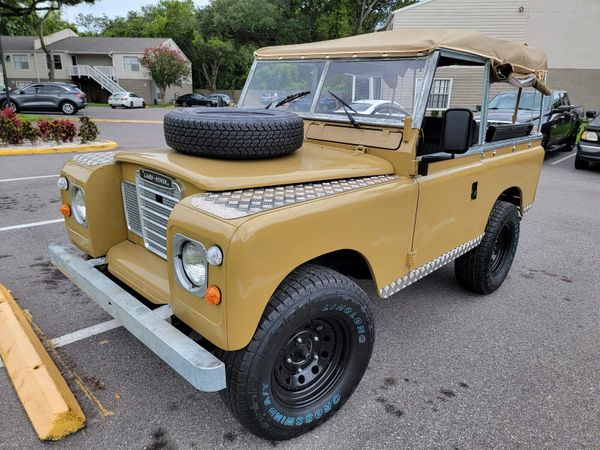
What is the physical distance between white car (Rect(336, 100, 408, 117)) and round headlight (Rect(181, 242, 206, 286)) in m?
1.69

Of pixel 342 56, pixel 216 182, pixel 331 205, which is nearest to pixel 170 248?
pixel 216 182

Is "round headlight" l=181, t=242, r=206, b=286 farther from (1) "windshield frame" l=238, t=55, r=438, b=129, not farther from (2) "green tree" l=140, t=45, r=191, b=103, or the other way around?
(2) "green tree" l=140, t=45, r=191, b=103

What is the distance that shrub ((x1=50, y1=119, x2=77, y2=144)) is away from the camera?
11.9 metres

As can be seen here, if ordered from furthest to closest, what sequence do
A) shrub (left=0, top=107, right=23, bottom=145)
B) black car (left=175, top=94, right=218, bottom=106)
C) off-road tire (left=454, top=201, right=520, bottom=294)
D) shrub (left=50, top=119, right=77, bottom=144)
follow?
black car (left=175, top=94, right=218, bottom=106)
shrub (left=50, top=119, right=77, bottom=144)
shrub (left=0, top=107, right=23, bottom=145)
off-road tire (left=454, top=201, right=520, bottom=294)

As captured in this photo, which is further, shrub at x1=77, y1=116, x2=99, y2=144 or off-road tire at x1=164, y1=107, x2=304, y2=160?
shrub at x1=77, y1=116, x2=99, y2=144

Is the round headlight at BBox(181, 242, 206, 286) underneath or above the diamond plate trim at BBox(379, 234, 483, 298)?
above

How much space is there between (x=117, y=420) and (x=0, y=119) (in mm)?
11590

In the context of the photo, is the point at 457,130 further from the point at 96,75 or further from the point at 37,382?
the point at 96,75

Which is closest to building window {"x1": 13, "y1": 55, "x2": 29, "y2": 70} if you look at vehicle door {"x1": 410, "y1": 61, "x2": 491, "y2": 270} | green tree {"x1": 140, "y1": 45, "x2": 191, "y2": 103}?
green tree {"x1": 140, "y1": 45, "x2": 191, "y2": 103}

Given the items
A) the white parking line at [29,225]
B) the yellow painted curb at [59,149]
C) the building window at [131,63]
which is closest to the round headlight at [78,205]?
the white parking line at [29,225]

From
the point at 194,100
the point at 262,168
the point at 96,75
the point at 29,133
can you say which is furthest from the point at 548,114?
the point at 96,75

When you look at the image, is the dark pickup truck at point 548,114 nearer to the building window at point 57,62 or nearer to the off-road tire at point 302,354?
the off-road tire at point 302,354

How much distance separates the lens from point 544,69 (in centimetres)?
432

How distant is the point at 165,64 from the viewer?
3997 cm
